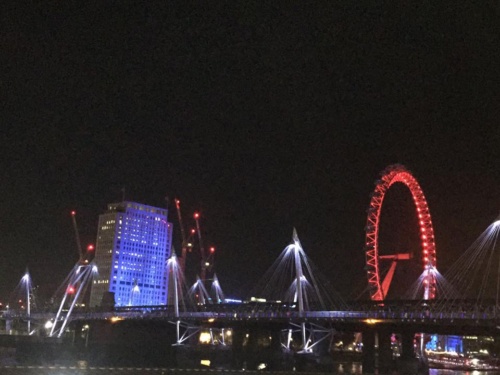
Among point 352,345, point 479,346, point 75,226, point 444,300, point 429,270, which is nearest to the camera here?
point 444,300

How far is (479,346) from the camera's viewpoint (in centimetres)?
18238

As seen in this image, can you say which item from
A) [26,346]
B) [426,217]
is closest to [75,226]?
[26,346]

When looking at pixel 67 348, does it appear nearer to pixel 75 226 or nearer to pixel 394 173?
pixel 394 173

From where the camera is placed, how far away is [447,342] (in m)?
184

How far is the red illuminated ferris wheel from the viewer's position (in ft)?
308

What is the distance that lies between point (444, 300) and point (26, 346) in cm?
7137

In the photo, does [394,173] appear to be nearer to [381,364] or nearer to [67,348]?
[381,364]

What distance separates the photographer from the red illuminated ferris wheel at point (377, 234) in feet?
308

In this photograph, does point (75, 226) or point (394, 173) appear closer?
point (394, 173)

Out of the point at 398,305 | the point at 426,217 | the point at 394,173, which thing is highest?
the point at 394,173

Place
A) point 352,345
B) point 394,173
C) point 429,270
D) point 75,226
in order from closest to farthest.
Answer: point 429,270, point 394,173, point 352,345, point 75,226

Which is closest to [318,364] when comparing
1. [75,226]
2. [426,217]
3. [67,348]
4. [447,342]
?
[426,217]

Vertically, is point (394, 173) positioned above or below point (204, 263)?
above

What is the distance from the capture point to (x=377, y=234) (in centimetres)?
9862
